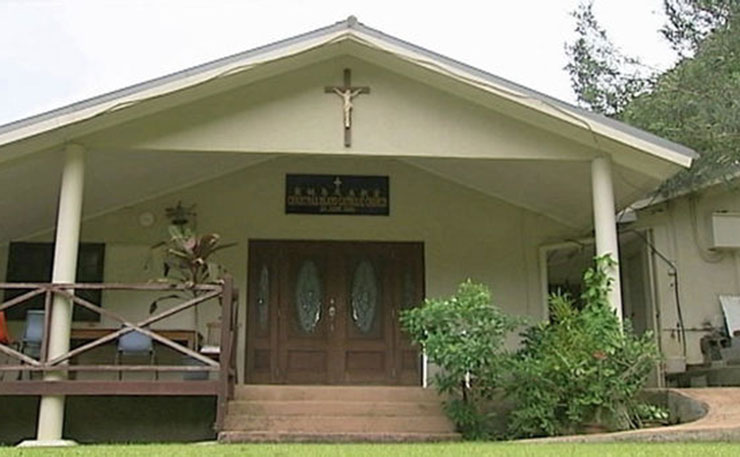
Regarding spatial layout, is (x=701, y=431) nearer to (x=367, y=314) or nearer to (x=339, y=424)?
(x=339, y=424)

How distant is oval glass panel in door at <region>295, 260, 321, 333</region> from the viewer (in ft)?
35.5

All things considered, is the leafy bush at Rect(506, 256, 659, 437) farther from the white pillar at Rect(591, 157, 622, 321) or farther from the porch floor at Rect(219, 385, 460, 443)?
the porch floor at Rect(219, 385, 460, 443)

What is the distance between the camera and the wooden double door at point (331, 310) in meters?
10.7

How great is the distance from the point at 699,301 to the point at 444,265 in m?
3.33

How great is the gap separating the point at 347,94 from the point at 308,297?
315 centimetres

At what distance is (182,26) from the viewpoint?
1855cm

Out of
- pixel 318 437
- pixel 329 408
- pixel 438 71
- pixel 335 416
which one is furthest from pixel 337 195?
pixel 318 437

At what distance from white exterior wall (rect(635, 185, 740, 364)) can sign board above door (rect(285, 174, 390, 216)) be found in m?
3.43

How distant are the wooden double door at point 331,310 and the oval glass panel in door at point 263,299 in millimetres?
12

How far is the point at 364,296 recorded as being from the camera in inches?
432

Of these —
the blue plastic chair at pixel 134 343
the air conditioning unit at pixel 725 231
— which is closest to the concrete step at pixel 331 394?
the blue plastic chair at pixel 134 343

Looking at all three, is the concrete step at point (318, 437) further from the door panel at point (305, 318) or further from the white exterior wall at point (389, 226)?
the white exterior wall at point (389, 226)

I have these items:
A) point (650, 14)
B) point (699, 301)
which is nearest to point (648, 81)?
point (650, 14)

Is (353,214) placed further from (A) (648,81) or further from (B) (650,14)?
(B) (650,14)
